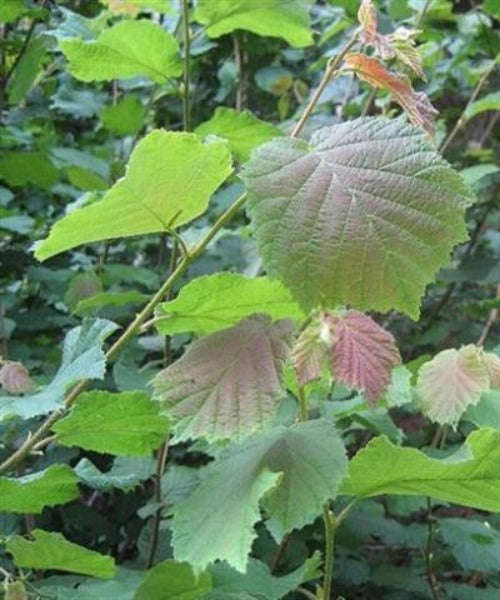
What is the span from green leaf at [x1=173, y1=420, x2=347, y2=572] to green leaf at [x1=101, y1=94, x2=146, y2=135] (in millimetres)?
1188

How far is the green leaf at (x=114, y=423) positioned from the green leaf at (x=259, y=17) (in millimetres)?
668

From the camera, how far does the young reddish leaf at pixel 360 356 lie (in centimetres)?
69

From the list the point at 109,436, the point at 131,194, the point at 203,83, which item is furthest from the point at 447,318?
the point at 131,194

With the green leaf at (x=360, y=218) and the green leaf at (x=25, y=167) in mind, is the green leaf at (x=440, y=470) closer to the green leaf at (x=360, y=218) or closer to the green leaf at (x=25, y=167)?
the green leaf at (x=360, y=218)

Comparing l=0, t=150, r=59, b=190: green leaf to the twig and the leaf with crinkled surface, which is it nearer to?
the twig

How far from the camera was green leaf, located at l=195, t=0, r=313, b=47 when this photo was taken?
129cm

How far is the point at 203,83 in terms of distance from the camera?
260cm

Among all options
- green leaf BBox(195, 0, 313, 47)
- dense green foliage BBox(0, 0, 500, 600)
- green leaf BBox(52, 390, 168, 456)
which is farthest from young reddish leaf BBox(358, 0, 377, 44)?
green leaf BBox(195, 0, 313, 47)

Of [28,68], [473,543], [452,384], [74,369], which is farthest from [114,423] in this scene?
[28,68]

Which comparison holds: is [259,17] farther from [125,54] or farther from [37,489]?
[37,489]

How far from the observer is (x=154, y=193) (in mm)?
730

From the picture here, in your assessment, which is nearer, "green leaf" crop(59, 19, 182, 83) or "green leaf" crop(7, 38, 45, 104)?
"green leaf" crop(59, 19, 182, 83)

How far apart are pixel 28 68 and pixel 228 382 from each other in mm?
1056

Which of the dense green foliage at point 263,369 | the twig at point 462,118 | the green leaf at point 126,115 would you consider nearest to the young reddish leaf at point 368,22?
the dense green foliage at point 263,369
